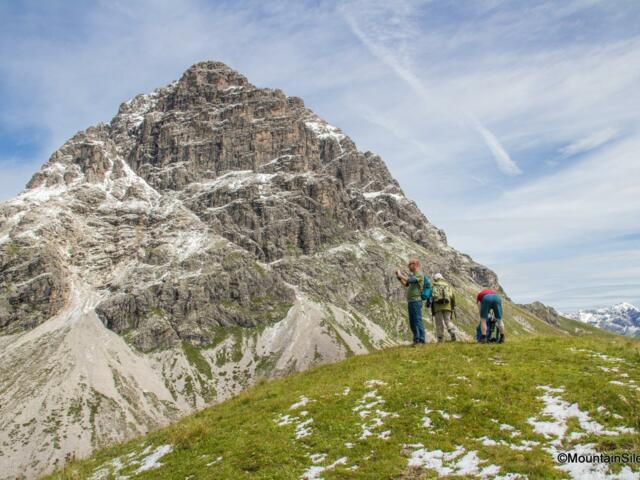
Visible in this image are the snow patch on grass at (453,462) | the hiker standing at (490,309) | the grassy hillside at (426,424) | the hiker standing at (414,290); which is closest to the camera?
the snow patch on grass at (453,462)

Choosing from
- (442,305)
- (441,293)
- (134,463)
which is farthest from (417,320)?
(134,463)

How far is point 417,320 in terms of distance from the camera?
30344 millimetres

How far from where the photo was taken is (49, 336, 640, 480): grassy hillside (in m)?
14.9

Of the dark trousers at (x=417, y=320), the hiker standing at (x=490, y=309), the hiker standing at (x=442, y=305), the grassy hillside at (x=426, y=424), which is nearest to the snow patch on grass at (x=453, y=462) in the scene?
the grassy hillside at (x=426, y=424)

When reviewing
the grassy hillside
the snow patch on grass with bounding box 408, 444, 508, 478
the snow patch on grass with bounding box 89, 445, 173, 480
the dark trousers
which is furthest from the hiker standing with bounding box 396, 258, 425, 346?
the snow patch on grass with bounding box 89, 445, 173, 480

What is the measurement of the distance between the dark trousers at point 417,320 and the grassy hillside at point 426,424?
354cm

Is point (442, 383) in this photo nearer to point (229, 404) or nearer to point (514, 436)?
point (514, 436)

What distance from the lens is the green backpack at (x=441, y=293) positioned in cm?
3003

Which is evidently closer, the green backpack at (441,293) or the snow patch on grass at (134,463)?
the snow patch on grass at (134,463)

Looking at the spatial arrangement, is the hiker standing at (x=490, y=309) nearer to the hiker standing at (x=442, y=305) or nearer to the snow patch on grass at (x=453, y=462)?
the hiker standing at (x=442, y=305)

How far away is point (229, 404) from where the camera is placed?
26688mm

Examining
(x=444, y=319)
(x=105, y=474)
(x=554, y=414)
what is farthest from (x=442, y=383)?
(x=105, y=474)

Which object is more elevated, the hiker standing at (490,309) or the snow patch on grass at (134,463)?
the hiker standing at (490,309)

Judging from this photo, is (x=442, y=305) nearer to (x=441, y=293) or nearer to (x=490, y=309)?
(x=441, y=293)
